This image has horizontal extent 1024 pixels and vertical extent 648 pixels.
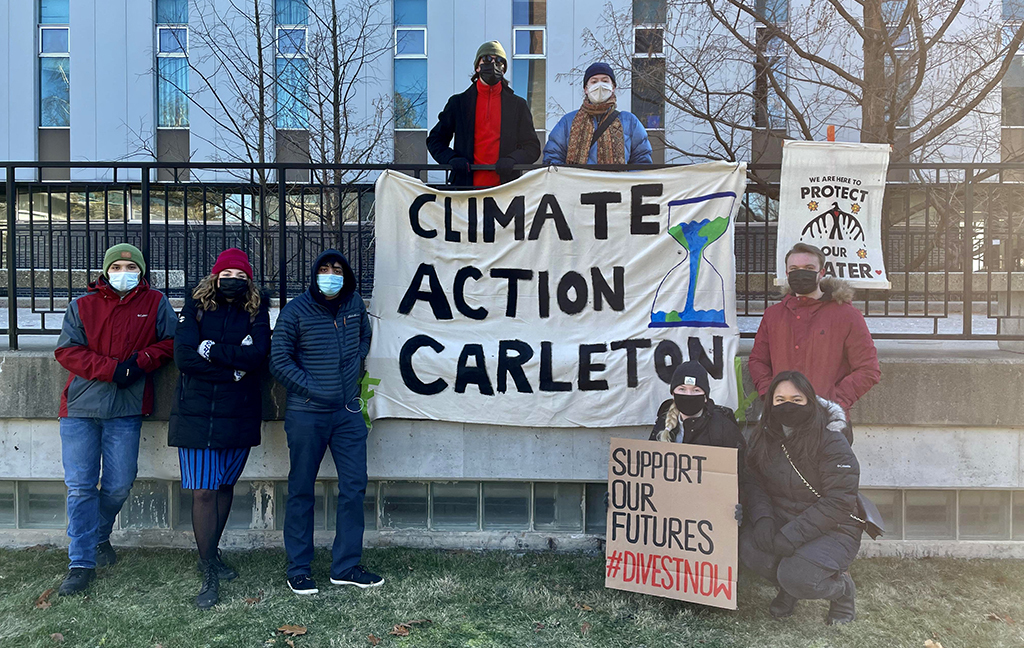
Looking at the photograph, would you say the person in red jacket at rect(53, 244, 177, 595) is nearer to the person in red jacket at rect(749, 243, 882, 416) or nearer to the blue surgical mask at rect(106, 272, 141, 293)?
the blue surgical mask at rect(106, 272, 141, 293)

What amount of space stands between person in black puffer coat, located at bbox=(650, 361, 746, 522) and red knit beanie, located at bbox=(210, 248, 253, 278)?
2740 mm

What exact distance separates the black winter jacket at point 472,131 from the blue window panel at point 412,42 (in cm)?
1576

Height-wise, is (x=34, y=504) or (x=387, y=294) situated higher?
(x=387, y=294)

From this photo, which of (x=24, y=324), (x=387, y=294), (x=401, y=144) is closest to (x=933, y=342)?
(x=387, y=294)

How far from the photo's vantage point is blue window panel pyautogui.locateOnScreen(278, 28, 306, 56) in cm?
1165

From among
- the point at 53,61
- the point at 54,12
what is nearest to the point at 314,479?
the point at 53,61

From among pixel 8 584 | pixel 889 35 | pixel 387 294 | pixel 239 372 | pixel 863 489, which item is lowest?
pixel 8 584

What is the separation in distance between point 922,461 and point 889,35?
4004mm

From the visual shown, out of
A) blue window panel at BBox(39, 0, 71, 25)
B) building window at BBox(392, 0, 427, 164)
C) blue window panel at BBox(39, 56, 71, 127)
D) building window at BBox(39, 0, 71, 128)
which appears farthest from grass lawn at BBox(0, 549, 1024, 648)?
blue window panel at BBox(39, 0, 71, 25)

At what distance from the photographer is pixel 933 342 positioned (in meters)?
6.59

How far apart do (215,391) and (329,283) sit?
954 millimetres

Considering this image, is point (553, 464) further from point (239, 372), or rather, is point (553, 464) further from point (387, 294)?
point (239, 372)

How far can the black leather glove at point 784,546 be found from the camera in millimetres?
3967

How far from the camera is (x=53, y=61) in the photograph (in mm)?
21141
